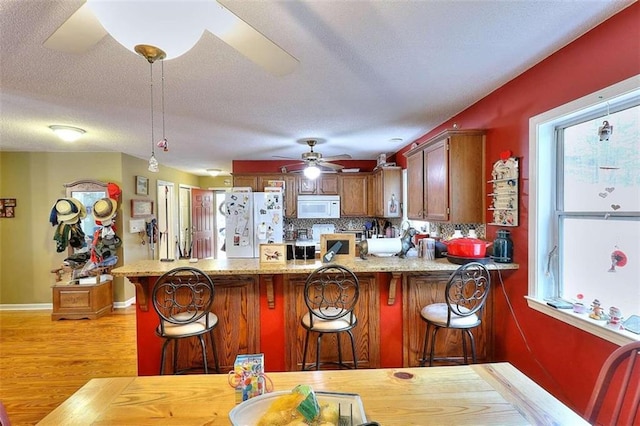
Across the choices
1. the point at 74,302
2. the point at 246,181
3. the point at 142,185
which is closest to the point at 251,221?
the point at 246,181

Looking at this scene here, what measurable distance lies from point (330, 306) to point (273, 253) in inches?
23.3

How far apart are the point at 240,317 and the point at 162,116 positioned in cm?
209

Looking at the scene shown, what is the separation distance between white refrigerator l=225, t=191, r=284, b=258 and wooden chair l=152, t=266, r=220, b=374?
2.57m

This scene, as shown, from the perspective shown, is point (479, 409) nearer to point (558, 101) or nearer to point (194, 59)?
point (558, 101)

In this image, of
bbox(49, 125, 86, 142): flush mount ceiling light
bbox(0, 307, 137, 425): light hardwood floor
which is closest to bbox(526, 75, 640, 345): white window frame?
bbox(0, 307, 137, 425): light hardwood floor

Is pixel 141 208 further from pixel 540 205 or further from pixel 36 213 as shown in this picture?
pixel 540 205

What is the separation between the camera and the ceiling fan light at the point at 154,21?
3.09 feet

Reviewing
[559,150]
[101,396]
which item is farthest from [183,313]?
[559,150]

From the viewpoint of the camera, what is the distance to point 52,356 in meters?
3.13

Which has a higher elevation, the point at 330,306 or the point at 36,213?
the point at 36,213

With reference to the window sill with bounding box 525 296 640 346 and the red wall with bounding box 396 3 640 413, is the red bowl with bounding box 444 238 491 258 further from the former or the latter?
the window sill with bounding box 525 296 640 346

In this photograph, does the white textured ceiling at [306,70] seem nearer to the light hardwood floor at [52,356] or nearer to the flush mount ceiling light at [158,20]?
the flush mount ceiling light at [158,20]

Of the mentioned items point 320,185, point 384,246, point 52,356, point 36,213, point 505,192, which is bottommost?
point 52,356

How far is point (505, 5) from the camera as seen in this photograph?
1.44 metres
